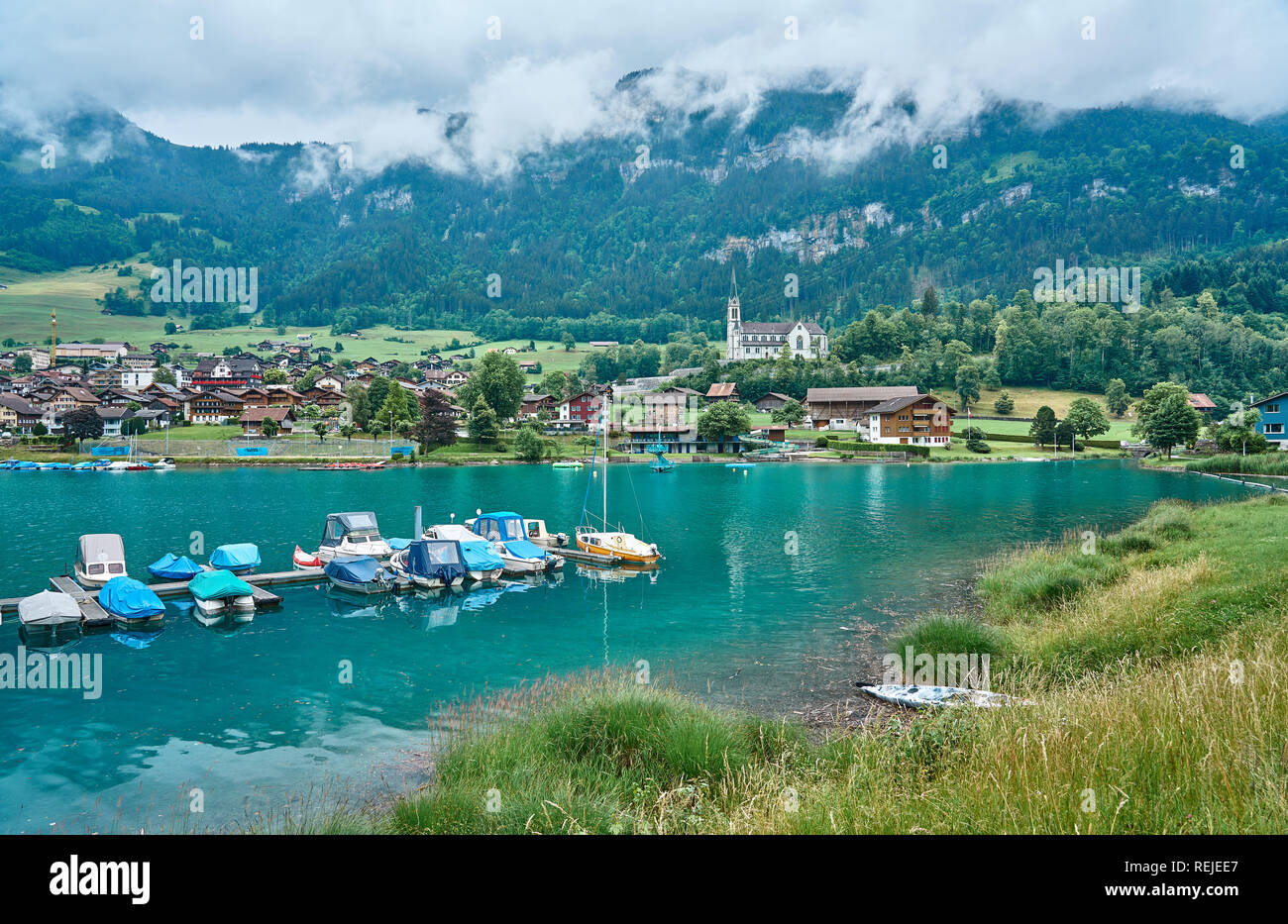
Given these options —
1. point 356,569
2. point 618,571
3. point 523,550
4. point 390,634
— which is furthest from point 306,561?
point 618,571

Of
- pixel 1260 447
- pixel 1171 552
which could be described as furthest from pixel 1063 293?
pixel 1171 552

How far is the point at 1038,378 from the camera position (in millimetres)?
141500

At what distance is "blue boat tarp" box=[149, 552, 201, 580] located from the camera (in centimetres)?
2784

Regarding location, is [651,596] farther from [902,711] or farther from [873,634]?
[902,711]

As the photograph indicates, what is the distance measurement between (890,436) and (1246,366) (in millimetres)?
78616

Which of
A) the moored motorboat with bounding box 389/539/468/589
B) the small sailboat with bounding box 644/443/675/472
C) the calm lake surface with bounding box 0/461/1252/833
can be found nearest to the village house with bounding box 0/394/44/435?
the calm lake surface with bounding box 0/461/1252/833

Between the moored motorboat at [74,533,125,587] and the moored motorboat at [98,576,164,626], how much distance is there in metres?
2.46

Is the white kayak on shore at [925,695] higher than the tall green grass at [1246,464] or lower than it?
lower

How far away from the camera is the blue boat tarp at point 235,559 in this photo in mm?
28891

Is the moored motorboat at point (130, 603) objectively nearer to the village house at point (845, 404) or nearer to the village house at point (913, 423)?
the village house at point (913, 423)

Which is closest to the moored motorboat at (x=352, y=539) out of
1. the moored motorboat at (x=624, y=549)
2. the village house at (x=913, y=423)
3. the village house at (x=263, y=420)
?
the moored motorboat at (x=624, y=549)

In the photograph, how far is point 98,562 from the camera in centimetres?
2647

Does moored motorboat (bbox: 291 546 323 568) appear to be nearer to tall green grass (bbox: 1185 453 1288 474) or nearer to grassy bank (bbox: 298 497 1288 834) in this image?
grassy bank (bbox: 298 497 1288 834)

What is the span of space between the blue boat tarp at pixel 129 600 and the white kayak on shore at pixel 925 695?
21391mm
